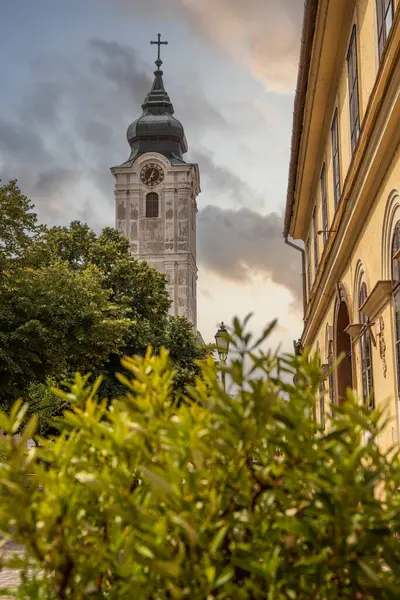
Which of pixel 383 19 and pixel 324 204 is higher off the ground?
pixel 324 204

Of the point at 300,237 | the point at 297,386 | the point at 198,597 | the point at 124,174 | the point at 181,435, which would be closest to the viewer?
the point at 198,597

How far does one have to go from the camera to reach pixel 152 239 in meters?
84.2

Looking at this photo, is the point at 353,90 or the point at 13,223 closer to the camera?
the point at 353,90

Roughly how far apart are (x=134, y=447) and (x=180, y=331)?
34.6m

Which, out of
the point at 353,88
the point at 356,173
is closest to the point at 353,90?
the point at 353,88

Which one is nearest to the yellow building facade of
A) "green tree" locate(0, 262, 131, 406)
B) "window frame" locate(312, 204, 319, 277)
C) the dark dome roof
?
"window frame" locate(312, 204, 319, 277)

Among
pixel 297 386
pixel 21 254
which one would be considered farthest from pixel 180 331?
pixel 297 386

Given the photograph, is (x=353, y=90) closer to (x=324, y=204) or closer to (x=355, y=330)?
(x=355, y=330)

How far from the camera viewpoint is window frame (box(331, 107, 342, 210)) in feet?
44.9

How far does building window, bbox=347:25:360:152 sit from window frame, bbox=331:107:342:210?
1.65 metres

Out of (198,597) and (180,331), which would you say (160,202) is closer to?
(180,331)

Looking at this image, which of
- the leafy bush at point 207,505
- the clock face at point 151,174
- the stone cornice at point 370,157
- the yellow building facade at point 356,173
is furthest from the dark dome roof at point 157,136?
the leafy bush at point 207,505

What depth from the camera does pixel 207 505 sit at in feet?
6.99

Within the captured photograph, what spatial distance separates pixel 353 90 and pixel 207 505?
34.0 feet
